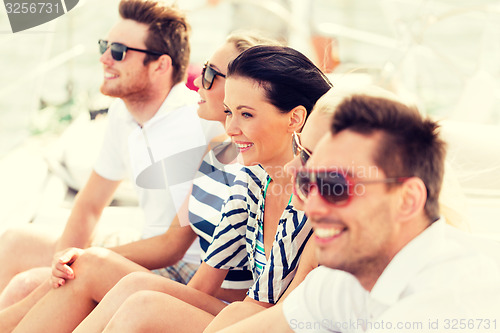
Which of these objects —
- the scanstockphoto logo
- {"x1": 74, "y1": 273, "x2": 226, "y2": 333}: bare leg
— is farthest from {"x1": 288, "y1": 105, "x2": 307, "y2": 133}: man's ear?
the scanstockphoto logo

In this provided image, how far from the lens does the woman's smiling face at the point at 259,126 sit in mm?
1631

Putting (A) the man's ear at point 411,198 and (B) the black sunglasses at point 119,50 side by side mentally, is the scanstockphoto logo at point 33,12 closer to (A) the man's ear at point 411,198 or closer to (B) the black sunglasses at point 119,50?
(B) the black sunglasses at point 119,50

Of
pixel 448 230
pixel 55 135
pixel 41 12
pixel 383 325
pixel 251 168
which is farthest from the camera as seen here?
pixel 55 135

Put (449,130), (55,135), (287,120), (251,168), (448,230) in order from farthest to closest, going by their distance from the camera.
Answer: (55,135)
(449,130)
(251,168)
(287,120)
(448,230)

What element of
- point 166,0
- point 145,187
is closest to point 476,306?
point 145,187

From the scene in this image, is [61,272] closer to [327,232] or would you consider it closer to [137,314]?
[137,314]

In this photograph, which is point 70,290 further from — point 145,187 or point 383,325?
point 383,325

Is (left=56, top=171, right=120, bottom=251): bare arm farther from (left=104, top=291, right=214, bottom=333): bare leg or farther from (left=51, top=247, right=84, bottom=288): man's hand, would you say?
(left=104, top=291, right=214, bottom=333): bare leg

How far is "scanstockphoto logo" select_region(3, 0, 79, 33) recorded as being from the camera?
290 cm

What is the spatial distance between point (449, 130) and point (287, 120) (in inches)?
33.4

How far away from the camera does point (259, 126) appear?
1.63 metres

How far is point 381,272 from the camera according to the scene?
1.11 m

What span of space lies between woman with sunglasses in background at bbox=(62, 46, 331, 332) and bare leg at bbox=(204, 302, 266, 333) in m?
0.05

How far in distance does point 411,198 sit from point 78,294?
3.75 ft
